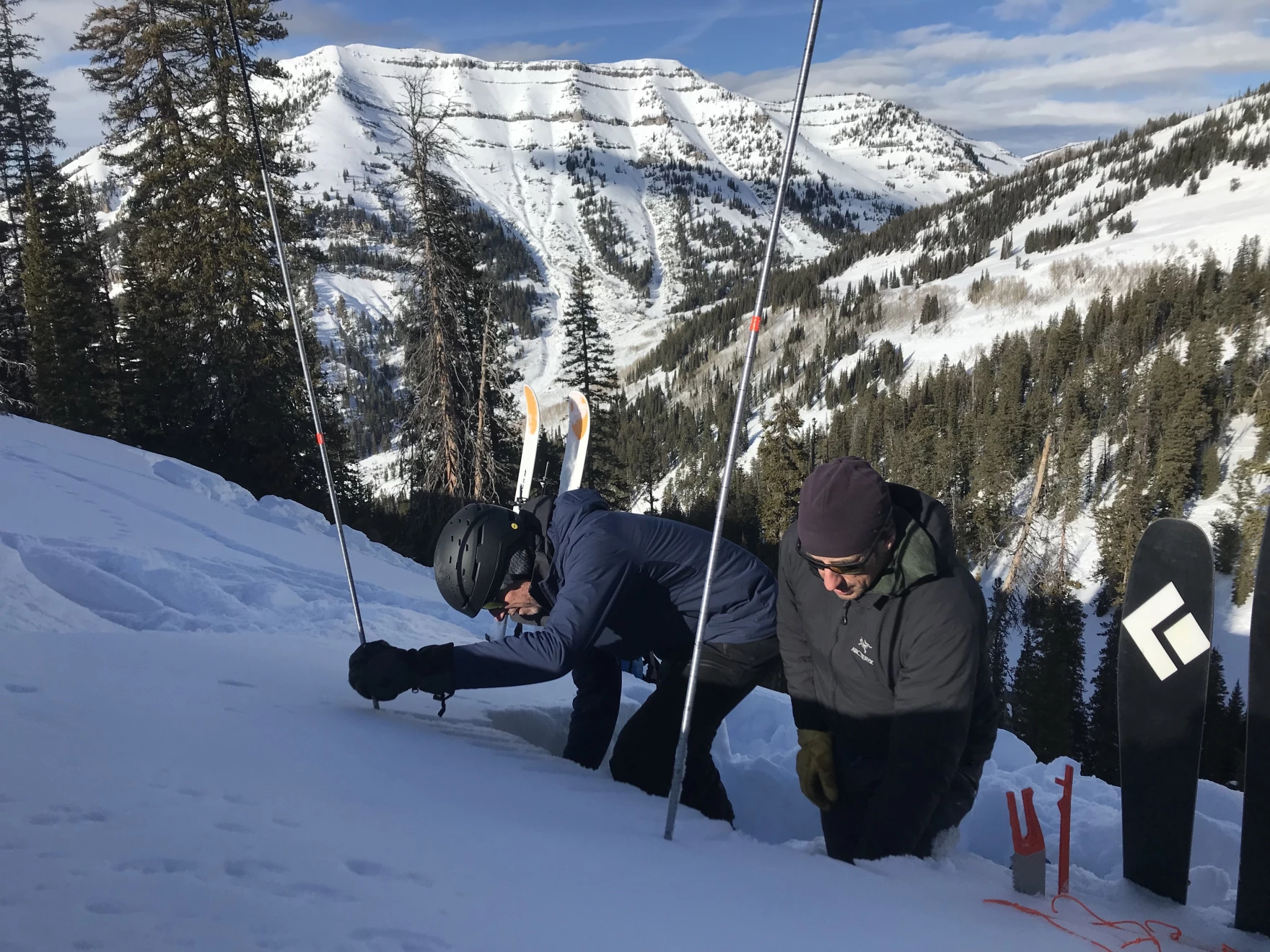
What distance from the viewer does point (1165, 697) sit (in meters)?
3.27

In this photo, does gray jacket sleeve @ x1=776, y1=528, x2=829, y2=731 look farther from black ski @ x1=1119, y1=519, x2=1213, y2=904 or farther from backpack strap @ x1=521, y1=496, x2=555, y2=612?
black ski @ x1=1119, y1=519, x2=1213, y2=904

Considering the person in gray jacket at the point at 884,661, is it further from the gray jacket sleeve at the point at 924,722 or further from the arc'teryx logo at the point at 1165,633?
the arc'teryx logo at the point at 1165,633

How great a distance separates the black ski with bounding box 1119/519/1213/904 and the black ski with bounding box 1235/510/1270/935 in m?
0.17

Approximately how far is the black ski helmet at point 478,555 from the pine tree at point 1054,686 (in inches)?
Result: 1150

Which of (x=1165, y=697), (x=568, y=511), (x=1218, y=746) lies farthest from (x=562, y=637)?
(x=1218, y=746)

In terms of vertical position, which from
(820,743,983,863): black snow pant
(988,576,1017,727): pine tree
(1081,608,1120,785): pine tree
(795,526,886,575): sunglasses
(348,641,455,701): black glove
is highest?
(795,526,886,575): sunglasses

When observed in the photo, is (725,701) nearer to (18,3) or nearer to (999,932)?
(999,932)

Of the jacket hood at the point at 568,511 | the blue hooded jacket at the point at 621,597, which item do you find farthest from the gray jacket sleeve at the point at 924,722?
the jacket hood at the point at 568,511

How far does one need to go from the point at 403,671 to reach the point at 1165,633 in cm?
342

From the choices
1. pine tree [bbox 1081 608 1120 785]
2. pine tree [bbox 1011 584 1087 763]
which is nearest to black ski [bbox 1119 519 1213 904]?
pine tree [bbox 1011 584 1087 763]

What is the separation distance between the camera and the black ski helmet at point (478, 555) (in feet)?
11.3

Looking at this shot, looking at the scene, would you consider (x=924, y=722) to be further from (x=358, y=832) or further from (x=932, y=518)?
(x=358, y=832)

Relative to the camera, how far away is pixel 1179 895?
3148mm

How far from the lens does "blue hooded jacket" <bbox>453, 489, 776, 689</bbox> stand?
10.6 feet
